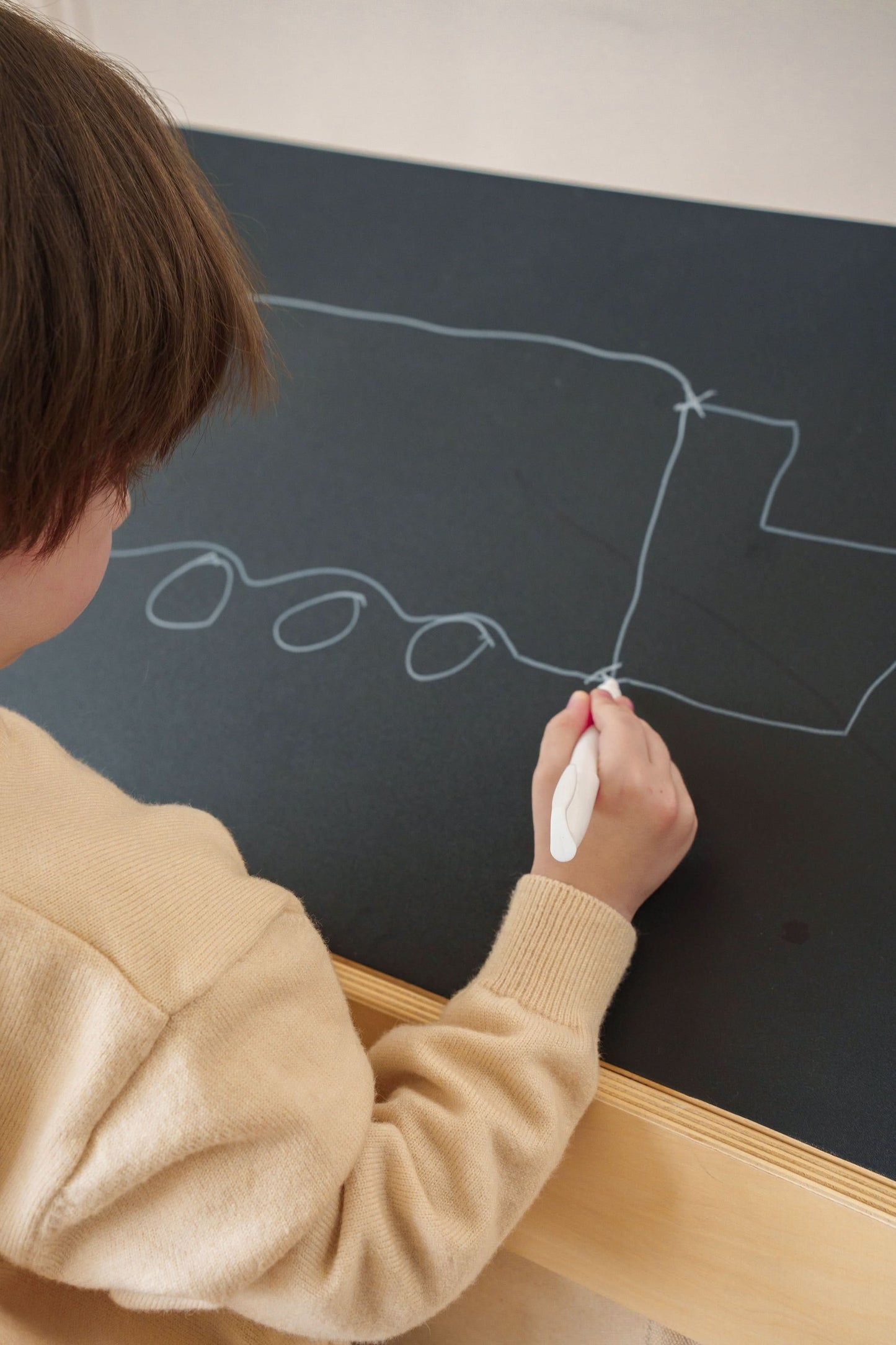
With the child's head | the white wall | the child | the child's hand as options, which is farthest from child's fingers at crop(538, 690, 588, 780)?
the white wall

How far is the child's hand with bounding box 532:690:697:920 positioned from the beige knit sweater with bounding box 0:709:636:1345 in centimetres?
2

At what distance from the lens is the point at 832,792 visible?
563 mm

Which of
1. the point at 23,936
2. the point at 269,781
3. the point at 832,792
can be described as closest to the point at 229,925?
the point at 23,936

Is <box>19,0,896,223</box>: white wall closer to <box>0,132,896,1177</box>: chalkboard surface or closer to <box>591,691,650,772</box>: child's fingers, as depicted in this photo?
<box>0,132,896,1177</box>: chalkboard surface

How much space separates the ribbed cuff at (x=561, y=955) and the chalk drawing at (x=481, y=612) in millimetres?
153

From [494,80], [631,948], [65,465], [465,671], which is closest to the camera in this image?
[65,465]

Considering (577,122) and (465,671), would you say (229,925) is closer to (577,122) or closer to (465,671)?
(465,671)

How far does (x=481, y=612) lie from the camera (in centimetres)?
67

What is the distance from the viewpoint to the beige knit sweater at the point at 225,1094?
1.32 ft

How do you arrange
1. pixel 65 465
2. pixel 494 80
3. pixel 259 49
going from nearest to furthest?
pixel 65 465 → pixel 494 80 → pixel 259 49

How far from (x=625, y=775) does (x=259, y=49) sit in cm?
77

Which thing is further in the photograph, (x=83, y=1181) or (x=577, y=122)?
(x=577, y=122)

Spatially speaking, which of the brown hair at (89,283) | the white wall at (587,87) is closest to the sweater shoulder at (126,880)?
the brown hair at (89,283)

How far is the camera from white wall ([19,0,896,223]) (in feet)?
2.17
